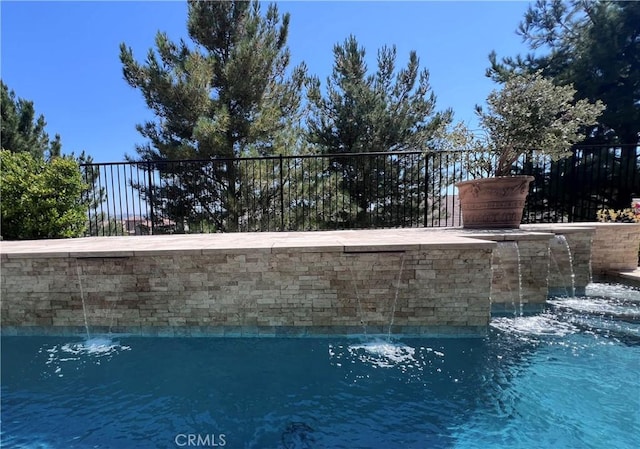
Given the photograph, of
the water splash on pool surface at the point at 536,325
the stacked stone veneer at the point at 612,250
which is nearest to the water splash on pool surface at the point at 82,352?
the water splash on pool surface at the point at 536,325

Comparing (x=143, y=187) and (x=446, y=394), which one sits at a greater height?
(x=143, y=187)

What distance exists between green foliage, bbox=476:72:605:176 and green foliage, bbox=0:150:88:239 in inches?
276

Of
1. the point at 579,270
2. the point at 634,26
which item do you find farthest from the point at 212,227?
the point at 634,26

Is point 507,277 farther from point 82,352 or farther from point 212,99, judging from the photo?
point 212,99

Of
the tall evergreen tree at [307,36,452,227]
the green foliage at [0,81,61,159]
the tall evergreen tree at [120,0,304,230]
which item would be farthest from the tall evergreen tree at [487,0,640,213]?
the green foliage at [0,81,61,159]

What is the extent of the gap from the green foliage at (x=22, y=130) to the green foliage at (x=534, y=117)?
13077 mm

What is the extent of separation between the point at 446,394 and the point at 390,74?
10.1m

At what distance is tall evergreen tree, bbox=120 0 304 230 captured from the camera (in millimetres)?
7988

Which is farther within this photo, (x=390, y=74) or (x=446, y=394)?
(x=390, y=74)

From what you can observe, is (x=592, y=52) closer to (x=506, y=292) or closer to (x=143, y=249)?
(x=506, y=292)

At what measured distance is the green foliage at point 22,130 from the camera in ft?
35.5

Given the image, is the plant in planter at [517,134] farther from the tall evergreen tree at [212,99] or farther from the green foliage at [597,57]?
the tall evergreen tree at [212,99]

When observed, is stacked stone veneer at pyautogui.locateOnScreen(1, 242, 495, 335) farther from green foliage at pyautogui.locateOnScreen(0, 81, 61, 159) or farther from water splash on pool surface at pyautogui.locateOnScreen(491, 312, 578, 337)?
green foliage at pyautogui.locateOnScreen(0, 81, 61, 159)

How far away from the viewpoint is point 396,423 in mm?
1943
